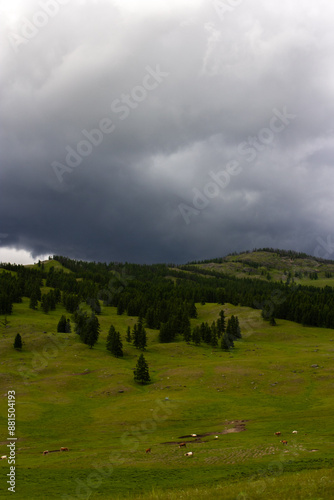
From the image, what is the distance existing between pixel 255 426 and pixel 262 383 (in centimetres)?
3296

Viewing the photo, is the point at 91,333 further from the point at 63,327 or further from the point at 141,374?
the point at 141,374

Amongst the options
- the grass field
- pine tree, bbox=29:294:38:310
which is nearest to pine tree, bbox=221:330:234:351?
the grass field

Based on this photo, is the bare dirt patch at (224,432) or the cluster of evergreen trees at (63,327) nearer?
the bare dirt patch at (224,432)

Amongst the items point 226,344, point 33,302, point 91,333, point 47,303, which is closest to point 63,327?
point 91,333

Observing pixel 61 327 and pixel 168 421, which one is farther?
pixel 61 327

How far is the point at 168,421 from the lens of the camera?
5462 cm

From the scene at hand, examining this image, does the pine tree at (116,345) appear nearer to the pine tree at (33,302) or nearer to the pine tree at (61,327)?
the pine tree at (61,327)

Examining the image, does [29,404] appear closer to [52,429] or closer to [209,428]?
[52,429]

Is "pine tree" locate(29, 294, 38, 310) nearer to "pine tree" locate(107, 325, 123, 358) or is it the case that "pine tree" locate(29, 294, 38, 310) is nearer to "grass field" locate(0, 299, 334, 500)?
"grass field" locate(0, 299, 334, 500)

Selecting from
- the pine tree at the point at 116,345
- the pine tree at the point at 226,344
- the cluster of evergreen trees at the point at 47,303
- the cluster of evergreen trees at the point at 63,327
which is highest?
the cluster of evergreen trees at the point at 47,303

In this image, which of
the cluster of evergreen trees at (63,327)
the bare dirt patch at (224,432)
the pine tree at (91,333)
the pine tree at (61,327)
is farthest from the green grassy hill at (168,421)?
the cluster of evergreen trees at (63,327)

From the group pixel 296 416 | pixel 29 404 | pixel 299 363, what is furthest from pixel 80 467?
pixel 299 363

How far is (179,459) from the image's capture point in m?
33.9

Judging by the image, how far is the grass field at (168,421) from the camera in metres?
27.1
